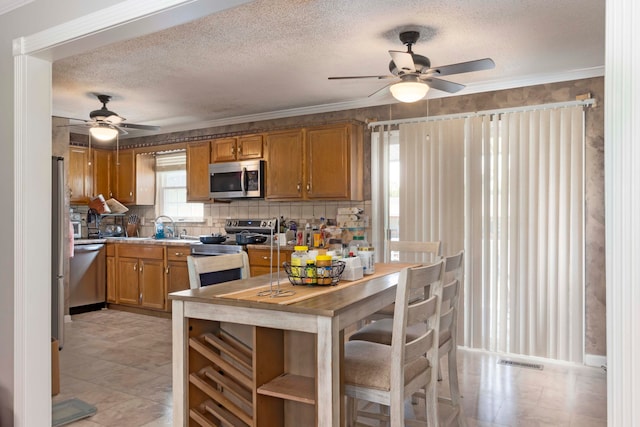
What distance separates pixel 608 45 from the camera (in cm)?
110

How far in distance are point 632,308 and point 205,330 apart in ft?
5.84

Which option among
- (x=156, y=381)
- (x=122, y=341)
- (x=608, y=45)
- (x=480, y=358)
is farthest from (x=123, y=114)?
(x=608, y=45)

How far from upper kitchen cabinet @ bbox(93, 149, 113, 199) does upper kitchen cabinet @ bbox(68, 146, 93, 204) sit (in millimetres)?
94

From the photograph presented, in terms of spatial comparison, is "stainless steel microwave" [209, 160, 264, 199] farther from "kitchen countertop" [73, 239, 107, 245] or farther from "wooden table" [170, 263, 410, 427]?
"wooden table" [170, 263, 410, 427]

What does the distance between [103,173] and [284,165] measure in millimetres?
2875

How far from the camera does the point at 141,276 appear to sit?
18.6ft

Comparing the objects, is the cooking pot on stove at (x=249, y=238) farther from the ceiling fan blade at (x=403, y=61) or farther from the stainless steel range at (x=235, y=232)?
the ceiling fan blade at (x=403, y=61)

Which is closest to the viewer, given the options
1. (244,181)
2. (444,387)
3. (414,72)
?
(414,72)

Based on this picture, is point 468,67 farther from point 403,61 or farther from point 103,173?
point 103,173

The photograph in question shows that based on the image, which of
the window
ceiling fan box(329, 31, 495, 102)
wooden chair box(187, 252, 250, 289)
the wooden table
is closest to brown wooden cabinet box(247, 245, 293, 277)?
the window

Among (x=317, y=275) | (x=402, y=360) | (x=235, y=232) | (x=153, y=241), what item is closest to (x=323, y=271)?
(x=317, y=275)

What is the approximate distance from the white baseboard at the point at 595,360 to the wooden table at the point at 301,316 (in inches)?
92.7

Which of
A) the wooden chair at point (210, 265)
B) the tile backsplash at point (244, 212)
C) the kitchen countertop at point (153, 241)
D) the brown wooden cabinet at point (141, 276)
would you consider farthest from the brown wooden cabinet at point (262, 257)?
the wooden chair at point (210, 265)

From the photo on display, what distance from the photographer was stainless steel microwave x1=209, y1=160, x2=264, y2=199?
5289 millimetres
